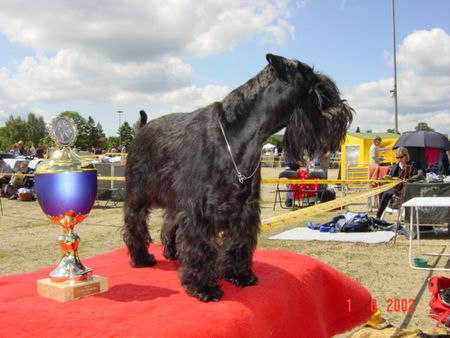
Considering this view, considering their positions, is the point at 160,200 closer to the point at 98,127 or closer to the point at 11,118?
the point at 98,127

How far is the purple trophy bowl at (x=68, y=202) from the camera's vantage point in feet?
7.63

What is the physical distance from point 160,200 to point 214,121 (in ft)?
2.37

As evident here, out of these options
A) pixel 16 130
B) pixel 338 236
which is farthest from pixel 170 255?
pixel 16 130

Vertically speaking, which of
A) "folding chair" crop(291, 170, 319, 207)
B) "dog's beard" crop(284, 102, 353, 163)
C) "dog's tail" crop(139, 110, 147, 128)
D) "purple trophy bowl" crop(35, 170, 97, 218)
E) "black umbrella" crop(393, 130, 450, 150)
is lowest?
"folding chair" crop(291, 170, 319, 207)

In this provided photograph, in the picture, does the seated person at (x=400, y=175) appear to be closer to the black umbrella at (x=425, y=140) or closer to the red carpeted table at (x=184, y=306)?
the black umbrella at (x=425, y=140)

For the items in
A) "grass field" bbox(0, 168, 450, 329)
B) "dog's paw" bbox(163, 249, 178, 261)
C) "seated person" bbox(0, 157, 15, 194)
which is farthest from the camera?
"seated person" bbox(0, 157, 15, 194)

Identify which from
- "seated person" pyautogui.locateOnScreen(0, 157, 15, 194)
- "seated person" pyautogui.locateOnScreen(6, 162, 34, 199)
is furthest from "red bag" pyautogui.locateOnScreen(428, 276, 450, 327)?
"seated person" pyautogui.locateOnScreen(0, 157, 15, 194)

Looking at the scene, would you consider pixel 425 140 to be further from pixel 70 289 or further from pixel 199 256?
pixel 70 289

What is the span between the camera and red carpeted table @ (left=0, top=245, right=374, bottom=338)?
1.95 metres

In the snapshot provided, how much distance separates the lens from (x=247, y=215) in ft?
8.63

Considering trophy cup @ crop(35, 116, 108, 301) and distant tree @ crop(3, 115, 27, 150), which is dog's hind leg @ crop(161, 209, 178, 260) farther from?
distant tree @ crop(3, 115, 27, 150)

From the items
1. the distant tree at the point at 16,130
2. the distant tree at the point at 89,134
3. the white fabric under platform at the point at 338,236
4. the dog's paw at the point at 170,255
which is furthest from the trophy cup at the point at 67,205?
the distant tree at the point at 16,130

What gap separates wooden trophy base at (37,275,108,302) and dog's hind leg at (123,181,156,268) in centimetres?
66

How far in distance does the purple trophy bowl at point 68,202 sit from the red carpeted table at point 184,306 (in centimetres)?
17
